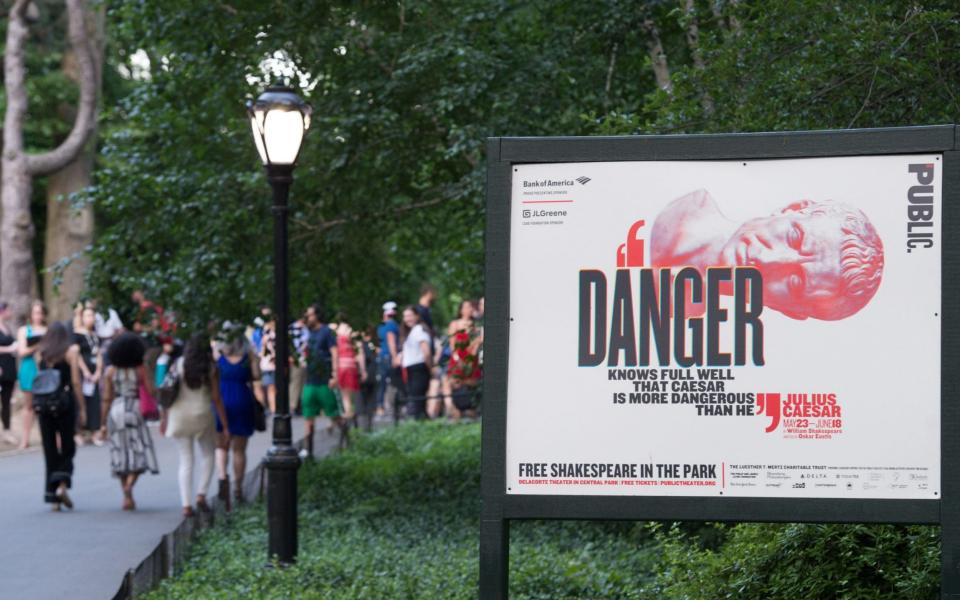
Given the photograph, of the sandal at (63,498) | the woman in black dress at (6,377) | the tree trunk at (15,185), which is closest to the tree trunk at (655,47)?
the sandal at (63,498)

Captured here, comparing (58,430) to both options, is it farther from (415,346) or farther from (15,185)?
(15,185)

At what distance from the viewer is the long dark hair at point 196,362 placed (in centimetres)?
1450

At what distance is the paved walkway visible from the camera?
10.8 m

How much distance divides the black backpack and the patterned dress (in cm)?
49

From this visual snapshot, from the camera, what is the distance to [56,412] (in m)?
15.1

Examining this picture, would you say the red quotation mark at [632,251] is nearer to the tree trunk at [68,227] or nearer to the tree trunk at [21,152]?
the tree trunk at [21,152]

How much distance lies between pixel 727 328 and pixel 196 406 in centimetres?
936

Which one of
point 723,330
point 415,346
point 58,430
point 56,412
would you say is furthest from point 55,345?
point 415,346

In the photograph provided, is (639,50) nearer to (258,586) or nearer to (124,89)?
(258,586)

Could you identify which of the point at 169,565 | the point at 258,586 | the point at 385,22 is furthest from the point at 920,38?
the point at 385,22

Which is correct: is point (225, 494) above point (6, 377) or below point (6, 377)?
below

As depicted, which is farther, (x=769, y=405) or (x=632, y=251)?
(x=632, y=251)

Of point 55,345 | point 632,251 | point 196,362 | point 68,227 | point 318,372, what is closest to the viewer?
point 632,251

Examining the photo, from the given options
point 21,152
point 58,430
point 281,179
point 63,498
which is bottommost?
point 63,498
